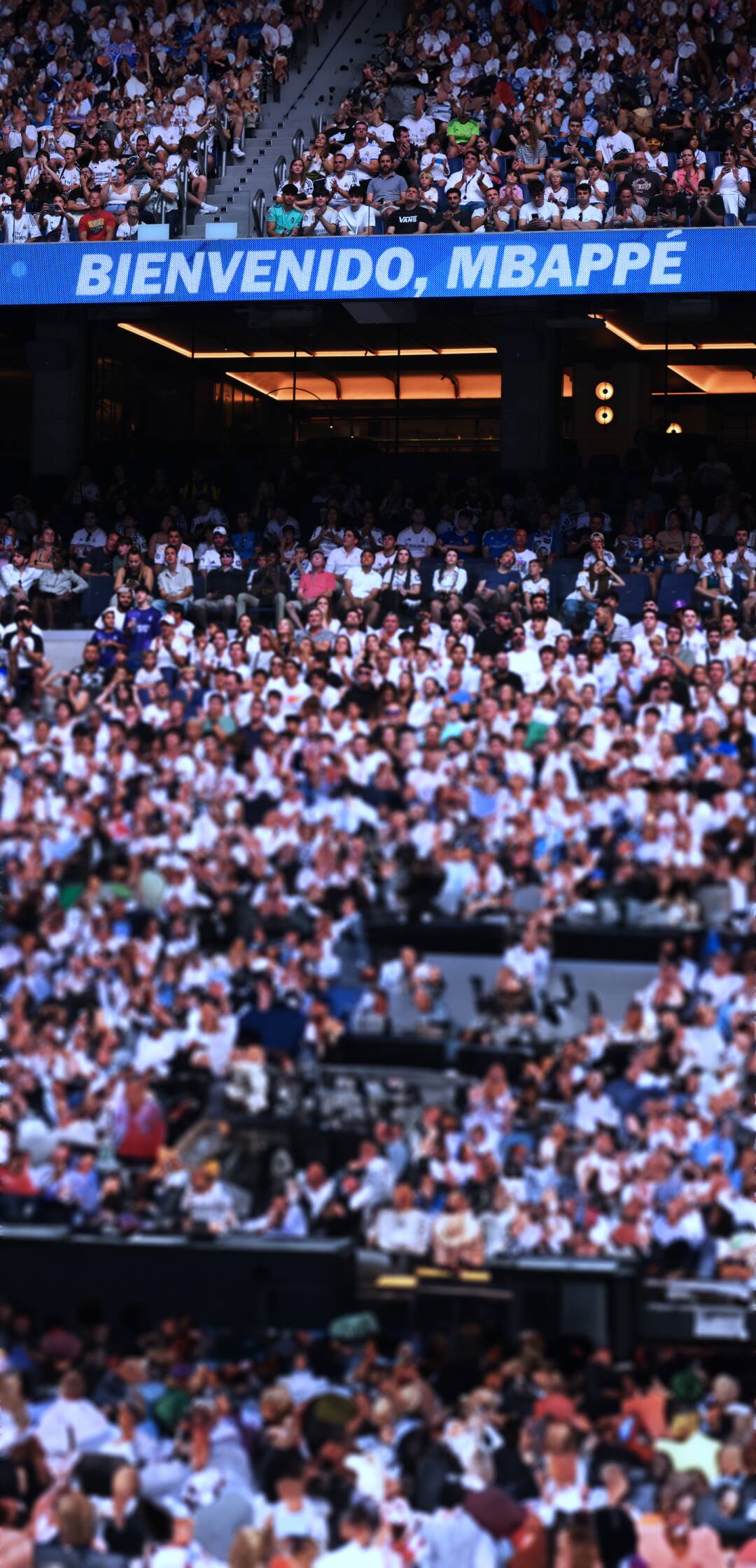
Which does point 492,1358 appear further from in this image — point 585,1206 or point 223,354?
point 223,354

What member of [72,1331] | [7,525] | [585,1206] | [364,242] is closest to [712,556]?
[364,242]

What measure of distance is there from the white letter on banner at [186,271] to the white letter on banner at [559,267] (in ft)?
11.2

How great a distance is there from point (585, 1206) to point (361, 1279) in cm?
121

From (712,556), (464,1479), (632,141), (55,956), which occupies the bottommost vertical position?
(464,1479)

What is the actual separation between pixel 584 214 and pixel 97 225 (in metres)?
4.92

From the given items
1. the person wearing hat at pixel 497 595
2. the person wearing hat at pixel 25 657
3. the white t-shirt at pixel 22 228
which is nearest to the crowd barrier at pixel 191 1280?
the person wearing hat at pixel 25 657

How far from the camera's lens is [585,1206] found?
9.91 meters

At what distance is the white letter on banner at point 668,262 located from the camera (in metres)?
18.3

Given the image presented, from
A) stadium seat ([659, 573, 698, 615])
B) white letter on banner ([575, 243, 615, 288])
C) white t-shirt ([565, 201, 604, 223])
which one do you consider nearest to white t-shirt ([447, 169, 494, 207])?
white t-shirt ([565, 201, 604, 223])

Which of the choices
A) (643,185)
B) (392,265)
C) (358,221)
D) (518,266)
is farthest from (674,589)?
(358,221)

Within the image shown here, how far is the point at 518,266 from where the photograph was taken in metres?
18.6

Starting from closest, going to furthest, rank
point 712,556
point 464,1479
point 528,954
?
1. point 464,1479
2. point 528,954
3. point 712,556

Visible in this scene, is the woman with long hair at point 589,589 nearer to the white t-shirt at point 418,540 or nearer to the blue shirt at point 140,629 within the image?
the white t-shirt at point 418,540

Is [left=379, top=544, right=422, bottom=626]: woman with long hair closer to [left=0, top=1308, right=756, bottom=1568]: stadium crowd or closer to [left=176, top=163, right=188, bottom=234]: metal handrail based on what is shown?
[left=176, top=163, right=188, bottom=234]: metal handrail
